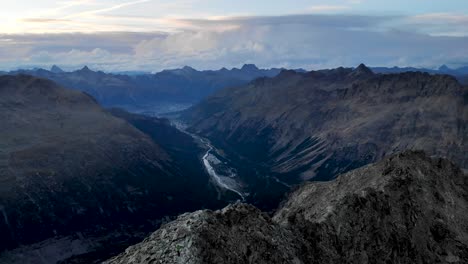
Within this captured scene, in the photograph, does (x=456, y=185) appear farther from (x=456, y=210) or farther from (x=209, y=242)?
(x=209, y=242)

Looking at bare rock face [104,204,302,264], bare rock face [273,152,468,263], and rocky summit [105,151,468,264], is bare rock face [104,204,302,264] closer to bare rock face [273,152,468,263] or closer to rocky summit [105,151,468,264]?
rocky summit [105,151,468,264]

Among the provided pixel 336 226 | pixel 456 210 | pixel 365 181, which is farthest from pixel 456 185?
pixel 336 226

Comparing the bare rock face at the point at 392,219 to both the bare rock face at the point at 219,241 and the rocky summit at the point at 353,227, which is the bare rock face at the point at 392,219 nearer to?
the rocky summit at the point at 353,227

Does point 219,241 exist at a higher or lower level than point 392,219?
higher

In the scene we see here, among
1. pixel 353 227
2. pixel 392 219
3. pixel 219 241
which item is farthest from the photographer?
pixel 392 219

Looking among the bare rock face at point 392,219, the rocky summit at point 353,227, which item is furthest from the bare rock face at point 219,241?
the bare rock face at point 392,219

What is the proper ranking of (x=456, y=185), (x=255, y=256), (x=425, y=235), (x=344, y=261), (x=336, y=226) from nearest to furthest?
(x=255, y=256) → (x=344, y=261) → (x=336, y=226) → (x=425, y=235) → (x=456, y=185)

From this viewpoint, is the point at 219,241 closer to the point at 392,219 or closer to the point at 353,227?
the point at 353,227

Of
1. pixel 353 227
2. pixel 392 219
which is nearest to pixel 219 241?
pixel 353 227
